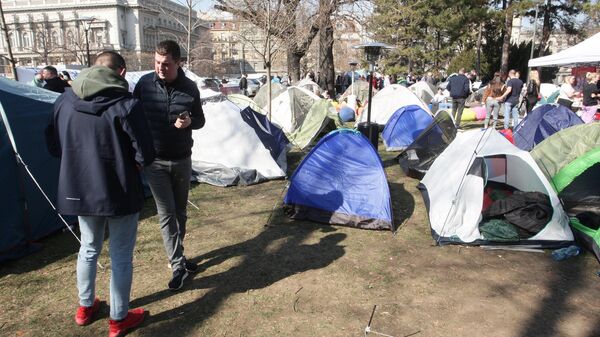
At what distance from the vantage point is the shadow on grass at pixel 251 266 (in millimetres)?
3258

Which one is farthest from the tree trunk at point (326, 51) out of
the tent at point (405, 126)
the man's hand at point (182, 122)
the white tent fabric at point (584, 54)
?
the man's hand at point (182, 122)

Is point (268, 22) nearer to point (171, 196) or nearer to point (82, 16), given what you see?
point (171, 196)

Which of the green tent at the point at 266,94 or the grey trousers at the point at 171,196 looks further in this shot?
the green tent at the point at 266,94

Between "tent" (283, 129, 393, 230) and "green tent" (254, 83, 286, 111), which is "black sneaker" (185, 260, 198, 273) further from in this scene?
"green tent" (254, 83, 286, 111)

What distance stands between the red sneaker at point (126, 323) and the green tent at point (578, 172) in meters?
4.53

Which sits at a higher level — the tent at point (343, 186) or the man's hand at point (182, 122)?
the man's hand at point (182, 122)

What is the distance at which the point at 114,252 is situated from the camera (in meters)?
Answer: 2.80

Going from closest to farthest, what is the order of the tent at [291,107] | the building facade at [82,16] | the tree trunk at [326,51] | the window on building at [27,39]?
the tent at [291,107]
the tree trunk at [326,51]
the building facade at [82,16]
the window on building at [27,39]

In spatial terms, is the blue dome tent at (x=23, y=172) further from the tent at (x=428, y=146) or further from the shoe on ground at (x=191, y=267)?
the tent at (x=428, y=146)

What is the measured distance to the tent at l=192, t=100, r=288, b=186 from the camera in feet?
23.2

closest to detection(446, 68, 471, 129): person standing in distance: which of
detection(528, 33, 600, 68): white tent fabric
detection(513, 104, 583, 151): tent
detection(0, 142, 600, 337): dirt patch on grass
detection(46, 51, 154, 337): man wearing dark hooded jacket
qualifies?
detection(528, 33, 600, 68): white tent fabric

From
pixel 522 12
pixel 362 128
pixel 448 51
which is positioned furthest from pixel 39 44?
pixel 362 128

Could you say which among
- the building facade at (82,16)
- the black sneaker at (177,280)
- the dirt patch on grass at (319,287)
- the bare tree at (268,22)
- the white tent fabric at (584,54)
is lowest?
the dirt patch on grass at (319,287)

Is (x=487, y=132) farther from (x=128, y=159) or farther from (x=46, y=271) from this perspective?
(x=46, y=271)
